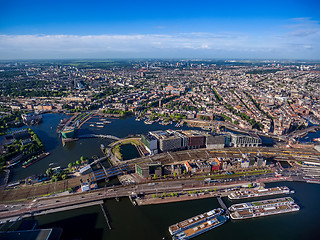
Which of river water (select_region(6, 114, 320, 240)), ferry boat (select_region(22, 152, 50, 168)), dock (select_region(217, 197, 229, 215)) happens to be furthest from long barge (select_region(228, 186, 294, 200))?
ferry boat (select_region(22, 152, 50, 168))

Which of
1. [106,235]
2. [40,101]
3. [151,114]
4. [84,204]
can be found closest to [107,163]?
[84,204]

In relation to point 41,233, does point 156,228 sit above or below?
below

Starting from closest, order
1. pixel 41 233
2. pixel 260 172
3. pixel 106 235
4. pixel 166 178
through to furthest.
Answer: pixel 41 233 → pixel 106 235 → pixel 166 178 → pixel 260 172

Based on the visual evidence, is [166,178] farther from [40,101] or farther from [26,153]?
[40,101]

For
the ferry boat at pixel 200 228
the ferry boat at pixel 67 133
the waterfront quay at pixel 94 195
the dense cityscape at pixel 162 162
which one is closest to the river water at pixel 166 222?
the ferry boat at pixel 200 228

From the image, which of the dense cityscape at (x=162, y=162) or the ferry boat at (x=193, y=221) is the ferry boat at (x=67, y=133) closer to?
the dense cityscape at (x=162, y=162)

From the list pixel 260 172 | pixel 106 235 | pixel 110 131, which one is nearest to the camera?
pixel 106 235

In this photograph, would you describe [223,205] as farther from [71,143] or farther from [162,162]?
[71,143]

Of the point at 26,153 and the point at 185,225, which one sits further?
the point at 26,153
